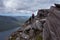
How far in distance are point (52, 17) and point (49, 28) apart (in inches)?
73.5

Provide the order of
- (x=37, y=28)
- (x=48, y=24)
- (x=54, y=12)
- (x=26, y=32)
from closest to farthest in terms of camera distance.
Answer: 1. (x=54, y=12)
2. (x=48, y=24)
3. (x=37, y=28)
4. (x=26, y=32)

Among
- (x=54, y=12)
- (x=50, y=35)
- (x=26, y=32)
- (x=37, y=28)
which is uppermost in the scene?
(x=54, y=12)

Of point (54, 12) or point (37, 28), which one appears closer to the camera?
point (54, 12)

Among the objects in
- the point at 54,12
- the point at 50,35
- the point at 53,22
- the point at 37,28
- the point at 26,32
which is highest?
the point at 54,12

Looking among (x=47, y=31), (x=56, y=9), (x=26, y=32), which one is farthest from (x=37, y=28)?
(x=56, y=9)

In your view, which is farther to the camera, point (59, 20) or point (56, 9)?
point (56, 9)

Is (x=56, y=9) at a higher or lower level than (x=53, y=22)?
higher

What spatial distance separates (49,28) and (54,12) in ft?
9.75

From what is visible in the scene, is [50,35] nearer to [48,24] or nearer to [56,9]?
[48,24]

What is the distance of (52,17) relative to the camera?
25.6 metres

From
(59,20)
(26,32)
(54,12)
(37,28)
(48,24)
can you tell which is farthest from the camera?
(26,32)

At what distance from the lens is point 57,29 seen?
76.5 ft

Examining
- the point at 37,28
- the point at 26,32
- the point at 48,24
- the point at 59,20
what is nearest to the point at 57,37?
the point at 59,20

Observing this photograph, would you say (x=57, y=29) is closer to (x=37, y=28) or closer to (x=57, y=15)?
(x=57, y=15)
